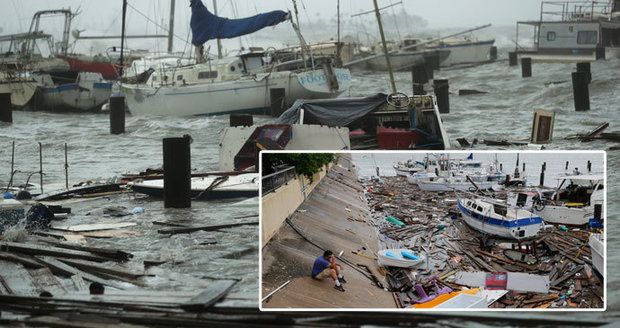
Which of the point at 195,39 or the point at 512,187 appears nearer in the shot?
the point at 512,187

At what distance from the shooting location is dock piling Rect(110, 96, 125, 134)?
114ft

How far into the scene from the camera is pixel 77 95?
48344 mm

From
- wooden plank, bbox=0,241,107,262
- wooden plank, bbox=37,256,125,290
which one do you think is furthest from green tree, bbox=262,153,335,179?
wooden plank, bbox=0,241,107,262

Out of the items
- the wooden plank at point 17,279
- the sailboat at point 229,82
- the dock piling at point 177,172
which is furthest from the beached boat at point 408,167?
the sailboat at point 229,82

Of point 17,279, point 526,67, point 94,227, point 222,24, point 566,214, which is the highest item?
point 222,24

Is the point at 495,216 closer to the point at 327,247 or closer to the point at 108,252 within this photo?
the point at 327,247

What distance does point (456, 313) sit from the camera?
679 centimetres

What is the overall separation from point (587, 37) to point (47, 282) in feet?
176

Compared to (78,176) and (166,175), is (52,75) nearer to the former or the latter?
(78,176)

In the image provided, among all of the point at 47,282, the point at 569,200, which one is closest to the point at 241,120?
the point at 47,282

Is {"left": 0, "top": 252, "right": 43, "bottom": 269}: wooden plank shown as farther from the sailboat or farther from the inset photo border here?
the sailboat

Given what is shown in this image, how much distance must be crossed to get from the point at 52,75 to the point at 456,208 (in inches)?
1838

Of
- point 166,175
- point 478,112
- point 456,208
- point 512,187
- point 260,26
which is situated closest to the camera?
point 512,187

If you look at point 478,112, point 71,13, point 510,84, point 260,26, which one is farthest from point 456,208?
point 71,13
